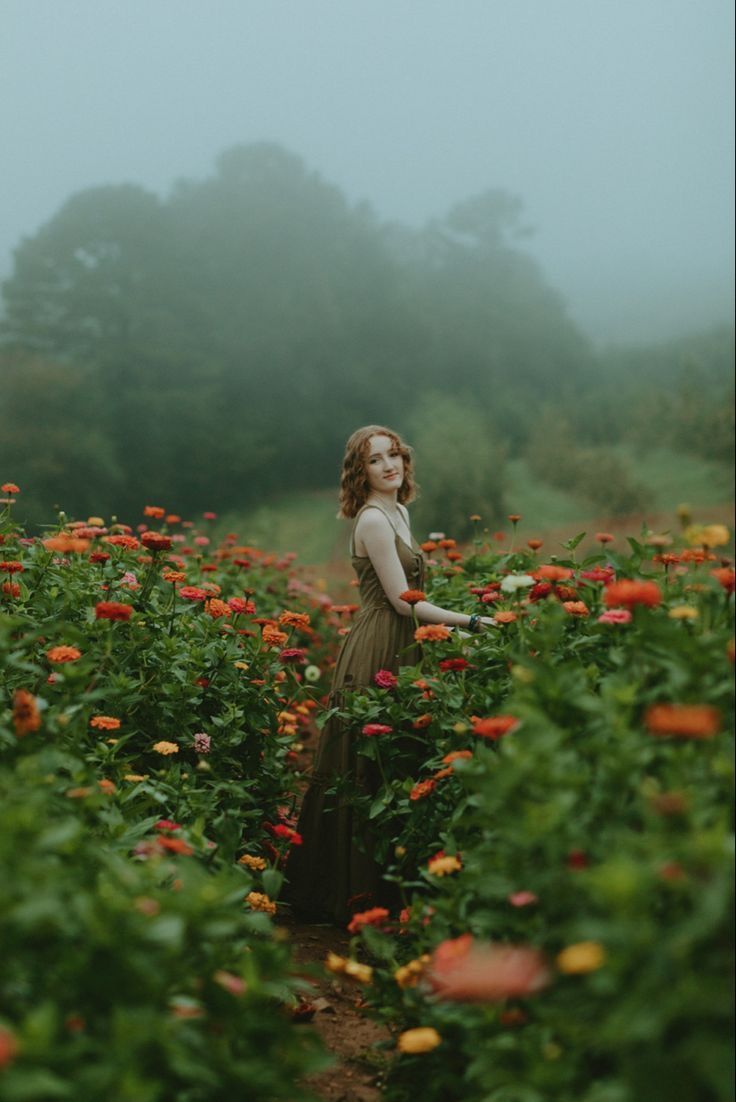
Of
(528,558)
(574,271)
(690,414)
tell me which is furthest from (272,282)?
(528,558)

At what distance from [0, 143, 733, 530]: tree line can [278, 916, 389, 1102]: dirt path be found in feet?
26.8

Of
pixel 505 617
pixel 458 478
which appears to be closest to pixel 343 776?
pixel 505 617

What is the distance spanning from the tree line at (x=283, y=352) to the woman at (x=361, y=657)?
7505mm

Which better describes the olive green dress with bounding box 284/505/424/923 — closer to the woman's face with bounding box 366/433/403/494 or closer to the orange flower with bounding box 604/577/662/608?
the woman's face with bounding box 366/433/403/494

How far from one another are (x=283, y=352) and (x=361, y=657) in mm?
9956

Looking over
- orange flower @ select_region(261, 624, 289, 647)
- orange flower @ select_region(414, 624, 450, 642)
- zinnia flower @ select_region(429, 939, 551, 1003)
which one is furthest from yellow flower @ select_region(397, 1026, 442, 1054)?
orange flower @ select_region(261, 624, 289, 647)

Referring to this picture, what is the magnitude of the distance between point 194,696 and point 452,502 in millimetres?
7716

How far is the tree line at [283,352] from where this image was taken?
11.6 m

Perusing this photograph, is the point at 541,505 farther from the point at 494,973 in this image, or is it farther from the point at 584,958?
the point at 584,958

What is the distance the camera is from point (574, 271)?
1311cm

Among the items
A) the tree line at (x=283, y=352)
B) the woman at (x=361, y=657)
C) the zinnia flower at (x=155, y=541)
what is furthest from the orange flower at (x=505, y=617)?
the tree line at (x=283, y=352)

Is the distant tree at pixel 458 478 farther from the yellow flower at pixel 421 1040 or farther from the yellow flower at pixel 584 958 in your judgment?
the yellow flower at pixel 584 958

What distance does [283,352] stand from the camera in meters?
12.8

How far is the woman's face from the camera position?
3531 millimetres
